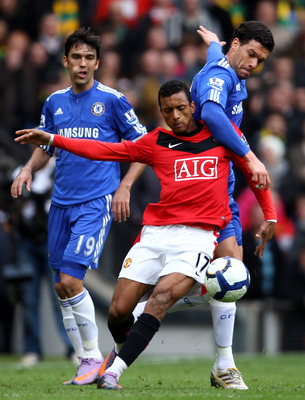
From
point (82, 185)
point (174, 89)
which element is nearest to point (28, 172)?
point (82, 185)

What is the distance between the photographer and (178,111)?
293 inches

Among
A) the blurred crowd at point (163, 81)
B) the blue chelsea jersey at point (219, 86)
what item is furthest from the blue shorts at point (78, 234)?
the blurred crowd at point (163, 81)

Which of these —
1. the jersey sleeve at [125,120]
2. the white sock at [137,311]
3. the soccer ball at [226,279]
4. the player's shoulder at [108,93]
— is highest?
the player's shoulder at [108,93]

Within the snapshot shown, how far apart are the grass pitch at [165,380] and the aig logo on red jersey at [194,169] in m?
1.62

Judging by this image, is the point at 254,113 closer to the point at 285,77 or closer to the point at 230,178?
the point at 285,77

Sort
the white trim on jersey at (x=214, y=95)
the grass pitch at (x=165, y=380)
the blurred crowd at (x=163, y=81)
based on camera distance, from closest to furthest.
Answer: the grass pitch at (x=165, y=380) < the white trim on jersey at (x=214, y=95) < the blurred crowd at (x=163, y=81)

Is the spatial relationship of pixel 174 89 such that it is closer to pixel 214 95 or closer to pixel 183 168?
pixel 214 95

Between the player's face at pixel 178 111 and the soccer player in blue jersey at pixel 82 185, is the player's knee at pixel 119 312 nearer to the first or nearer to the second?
the soccer player in blue jersey at pixel 82 185

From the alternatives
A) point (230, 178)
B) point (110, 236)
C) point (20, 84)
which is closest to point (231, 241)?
point (230, 178)

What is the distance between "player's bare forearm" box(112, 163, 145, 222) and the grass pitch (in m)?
1.43

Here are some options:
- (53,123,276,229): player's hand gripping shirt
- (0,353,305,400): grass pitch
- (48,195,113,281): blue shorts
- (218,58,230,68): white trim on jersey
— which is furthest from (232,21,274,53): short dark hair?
(0,353,305,400): grass pitch

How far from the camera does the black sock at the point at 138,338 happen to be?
7055 millimetres

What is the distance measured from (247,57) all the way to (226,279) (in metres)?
1.86

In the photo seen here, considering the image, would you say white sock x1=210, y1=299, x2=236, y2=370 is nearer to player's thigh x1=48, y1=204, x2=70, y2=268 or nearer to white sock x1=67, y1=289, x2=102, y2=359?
white sock x1=67, y1=289, x2=102, y2=359
